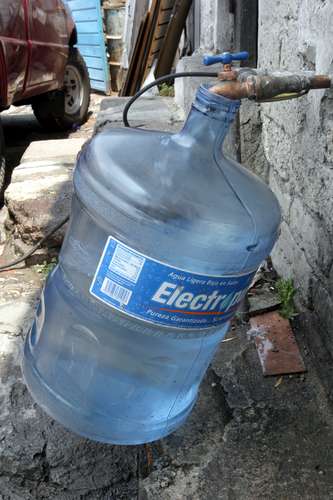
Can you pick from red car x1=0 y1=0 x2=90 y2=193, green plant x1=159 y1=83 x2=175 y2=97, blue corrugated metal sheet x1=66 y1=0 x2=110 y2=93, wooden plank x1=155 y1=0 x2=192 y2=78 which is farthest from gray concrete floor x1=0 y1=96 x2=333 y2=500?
blue corrugated metal sheet x1=66 y1=0 x2=110 y2=93

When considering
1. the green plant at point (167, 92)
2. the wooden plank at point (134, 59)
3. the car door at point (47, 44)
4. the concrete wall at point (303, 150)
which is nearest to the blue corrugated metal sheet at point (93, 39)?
the wooden plank at point (134, 59)

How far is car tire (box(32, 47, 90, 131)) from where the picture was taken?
5.66 m

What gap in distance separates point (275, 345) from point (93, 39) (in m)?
9.29

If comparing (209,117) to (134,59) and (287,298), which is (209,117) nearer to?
(287,298)

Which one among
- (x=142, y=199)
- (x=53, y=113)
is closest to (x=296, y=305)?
(x=142, y=199)

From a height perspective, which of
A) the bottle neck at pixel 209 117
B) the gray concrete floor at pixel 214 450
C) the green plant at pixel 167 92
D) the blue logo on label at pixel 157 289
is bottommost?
the gray concrete floor at pixel 214 450

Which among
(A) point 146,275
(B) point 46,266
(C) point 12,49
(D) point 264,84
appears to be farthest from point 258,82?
(C) point 12,49

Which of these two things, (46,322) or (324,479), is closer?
(324,479)

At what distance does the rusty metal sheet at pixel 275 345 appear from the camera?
1914 mm

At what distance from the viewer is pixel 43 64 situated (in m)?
4.96

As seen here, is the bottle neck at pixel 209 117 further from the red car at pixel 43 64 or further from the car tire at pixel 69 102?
the car tire at pixel 69 102

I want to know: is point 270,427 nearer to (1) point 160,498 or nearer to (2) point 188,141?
(1) point 160,498

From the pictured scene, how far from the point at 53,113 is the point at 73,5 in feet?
17.9

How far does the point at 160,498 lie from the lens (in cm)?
151
